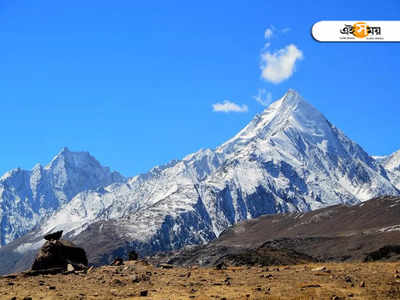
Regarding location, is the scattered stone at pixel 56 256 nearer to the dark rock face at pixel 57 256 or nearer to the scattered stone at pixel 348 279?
the dark rock face at pixel 57 256

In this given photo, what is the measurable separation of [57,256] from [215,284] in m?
21.1

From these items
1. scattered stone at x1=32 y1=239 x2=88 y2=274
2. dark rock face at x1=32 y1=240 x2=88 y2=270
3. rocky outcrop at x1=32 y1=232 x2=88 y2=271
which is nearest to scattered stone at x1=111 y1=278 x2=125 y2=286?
scattered stone at x1=32 y1=239 x2=88 y2=274

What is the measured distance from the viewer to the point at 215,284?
40875 mm

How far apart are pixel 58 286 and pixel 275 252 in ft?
265

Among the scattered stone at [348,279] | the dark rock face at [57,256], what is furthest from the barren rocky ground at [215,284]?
the dark rock face at [57,256]

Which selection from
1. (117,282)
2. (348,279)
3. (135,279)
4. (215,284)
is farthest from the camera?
(135,279)

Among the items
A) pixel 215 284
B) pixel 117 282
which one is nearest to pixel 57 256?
pixel 117 282

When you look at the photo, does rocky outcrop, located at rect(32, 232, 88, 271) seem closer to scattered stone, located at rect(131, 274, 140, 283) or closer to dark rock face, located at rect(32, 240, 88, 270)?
dark rock face, located at rect(32, 240, 88, 270)

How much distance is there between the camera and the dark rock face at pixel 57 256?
5459 centimetres

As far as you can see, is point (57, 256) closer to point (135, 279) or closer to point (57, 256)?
point (57, 256)

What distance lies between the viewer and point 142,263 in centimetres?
5366

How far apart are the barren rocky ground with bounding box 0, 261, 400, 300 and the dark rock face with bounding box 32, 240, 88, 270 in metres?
5.01

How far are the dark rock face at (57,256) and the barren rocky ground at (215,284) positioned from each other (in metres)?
5.01

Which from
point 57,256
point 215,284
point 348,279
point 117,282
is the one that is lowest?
point 348,279
